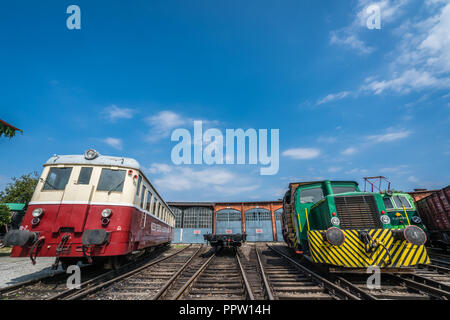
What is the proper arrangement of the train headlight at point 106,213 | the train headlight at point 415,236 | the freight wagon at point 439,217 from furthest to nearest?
1. the freight wagon at point 439,217
2. the train headlight at point 106,213
3. the train headlight at point 415,236

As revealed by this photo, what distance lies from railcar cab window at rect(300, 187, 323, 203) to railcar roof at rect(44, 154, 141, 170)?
5.77 m

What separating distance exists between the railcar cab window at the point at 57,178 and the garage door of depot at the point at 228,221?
1920 cm

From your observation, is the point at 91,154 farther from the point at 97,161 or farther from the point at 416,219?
the point at 416,219

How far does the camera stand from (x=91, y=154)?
5.51m

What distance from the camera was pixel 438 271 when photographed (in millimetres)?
5637

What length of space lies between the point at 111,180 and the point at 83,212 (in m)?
1.01

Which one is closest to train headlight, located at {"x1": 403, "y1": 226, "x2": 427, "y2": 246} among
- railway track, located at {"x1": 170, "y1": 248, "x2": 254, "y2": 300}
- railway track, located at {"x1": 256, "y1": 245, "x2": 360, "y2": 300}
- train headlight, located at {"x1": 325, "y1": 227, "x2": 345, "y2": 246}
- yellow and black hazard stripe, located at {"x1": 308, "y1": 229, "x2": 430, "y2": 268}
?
yellow and black hazard stripe, located at {"x1": 308, "y1": 229, "x2": 430, "y2": 268}

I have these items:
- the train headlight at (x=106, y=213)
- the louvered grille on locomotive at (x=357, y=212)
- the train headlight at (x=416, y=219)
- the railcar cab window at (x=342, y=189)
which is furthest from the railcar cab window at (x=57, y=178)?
the train headlight at (x=416, y=219)

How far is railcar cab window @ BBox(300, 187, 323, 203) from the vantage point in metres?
6.64

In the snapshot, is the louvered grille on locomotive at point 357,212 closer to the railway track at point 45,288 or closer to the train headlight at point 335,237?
the train headlight at point 335,237

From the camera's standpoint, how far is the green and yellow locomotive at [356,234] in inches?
161

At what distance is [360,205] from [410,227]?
1.10m
